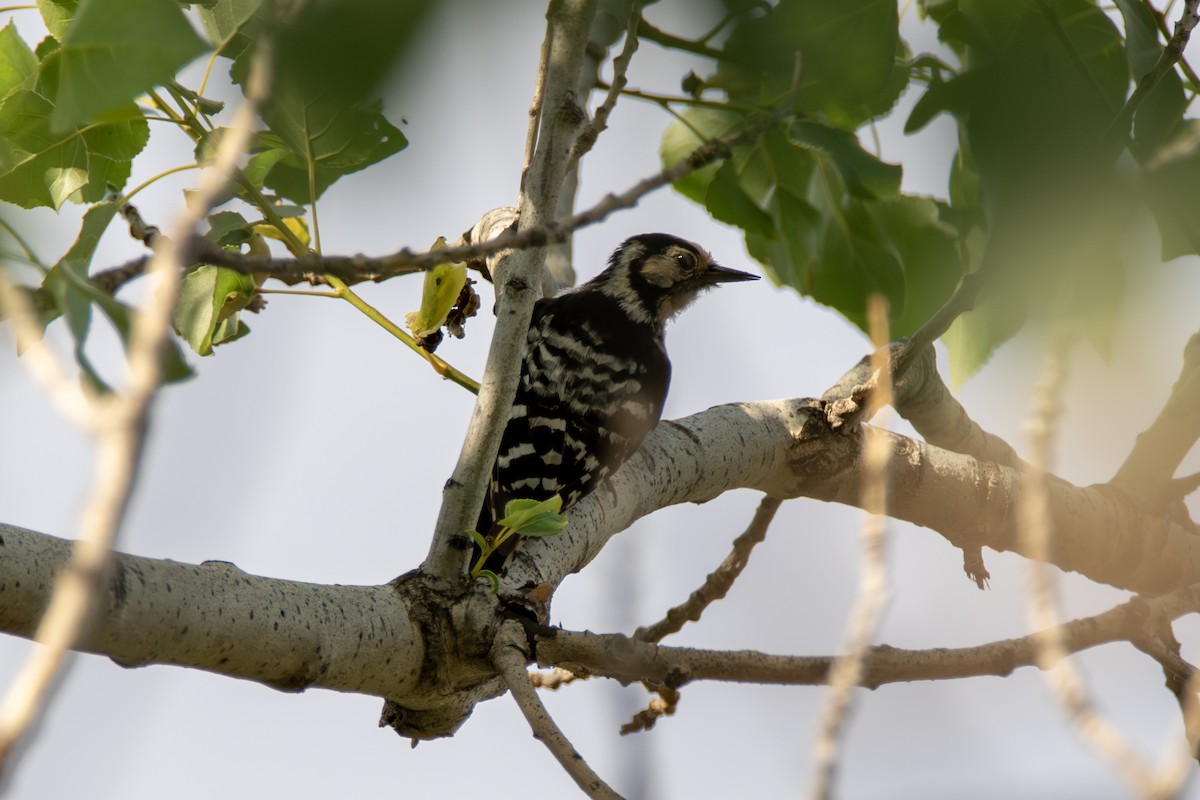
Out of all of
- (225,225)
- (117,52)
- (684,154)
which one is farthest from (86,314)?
(684,154)

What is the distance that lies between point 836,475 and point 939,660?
1.77 meters

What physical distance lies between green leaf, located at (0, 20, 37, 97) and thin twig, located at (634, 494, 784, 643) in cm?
234

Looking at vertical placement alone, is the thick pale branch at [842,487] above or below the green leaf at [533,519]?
above

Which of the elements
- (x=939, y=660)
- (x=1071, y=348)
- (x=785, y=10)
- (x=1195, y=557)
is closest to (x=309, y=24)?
(x=785, y=10)

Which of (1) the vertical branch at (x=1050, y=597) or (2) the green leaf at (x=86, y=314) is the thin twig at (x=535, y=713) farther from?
(2) the green leaf at (x=86, y=314)

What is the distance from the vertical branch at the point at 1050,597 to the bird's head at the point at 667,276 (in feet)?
14.7

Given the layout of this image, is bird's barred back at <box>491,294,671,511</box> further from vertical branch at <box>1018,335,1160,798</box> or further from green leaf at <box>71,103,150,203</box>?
vertical branch at <box>1018,335,1160,798</box>

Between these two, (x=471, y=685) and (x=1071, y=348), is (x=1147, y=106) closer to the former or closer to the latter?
(x=1071, y=348)

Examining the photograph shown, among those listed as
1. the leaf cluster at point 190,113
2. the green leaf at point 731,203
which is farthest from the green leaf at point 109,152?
the green leaf at point 731,203

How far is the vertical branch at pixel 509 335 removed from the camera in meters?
1.95

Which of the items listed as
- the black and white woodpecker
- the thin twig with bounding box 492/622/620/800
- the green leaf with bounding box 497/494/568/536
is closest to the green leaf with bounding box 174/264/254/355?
the black and white woodpecker

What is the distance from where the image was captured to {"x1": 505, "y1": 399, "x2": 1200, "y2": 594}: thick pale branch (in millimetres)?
3371

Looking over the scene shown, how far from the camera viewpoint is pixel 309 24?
87 cm

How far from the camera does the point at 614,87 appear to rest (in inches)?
78.9
